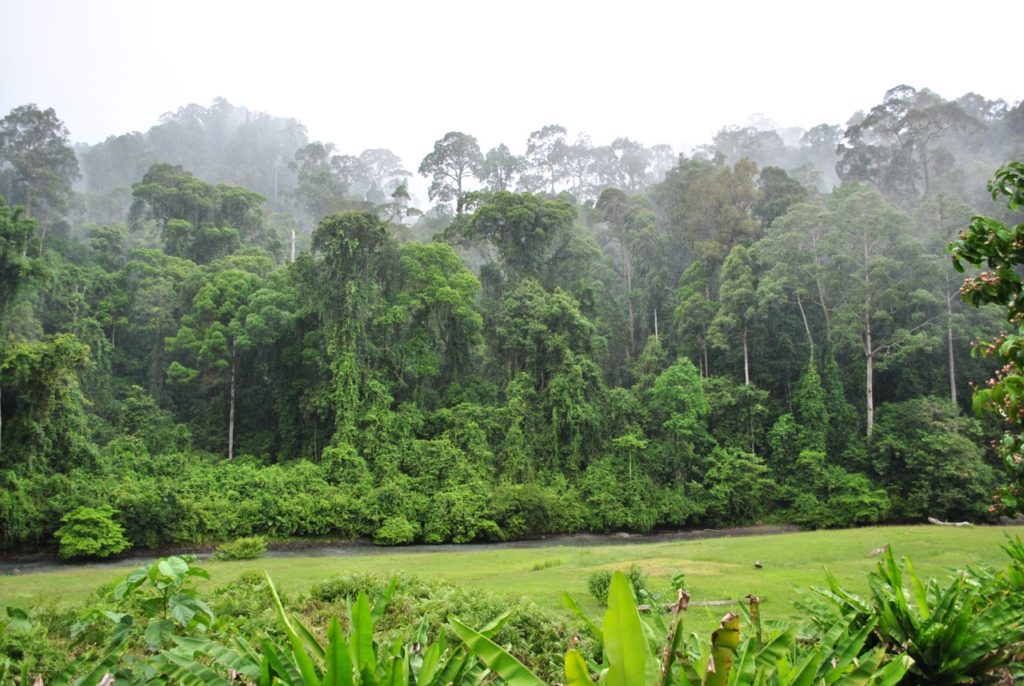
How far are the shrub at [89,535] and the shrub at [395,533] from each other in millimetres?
6374

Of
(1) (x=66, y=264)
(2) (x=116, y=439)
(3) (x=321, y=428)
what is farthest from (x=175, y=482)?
(1) (x=66, y=264)

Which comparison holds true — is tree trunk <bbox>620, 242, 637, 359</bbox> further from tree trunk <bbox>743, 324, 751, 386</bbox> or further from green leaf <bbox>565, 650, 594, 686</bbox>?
green leaf <bbox>565, 650, 594, 686</bbox>

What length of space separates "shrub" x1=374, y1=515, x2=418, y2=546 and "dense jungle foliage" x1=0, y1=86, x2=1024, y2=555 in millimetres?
83

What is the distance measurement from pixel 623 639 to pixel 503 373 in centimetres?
2366

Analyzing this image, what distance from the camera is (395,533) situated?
18.5 metres

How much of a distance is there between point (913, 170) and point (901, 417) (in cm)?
1816

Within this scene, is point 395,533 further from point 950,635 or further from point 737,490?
point 950,635

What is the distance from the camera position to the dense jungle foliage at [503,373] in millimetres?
18625

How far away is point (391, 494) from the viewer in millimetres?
19594

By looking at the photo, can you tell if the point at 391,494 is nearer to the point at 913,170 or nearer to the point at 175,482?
the point at 175,482

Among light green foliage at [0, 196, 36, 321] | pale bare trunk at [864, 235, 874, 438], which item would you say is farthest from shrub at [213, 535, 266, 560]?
pale bare trunk at [864, 235, 874, 438]

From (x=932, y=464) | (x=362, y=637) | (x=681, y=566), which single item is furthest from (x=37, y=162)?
(x=932, y=464)

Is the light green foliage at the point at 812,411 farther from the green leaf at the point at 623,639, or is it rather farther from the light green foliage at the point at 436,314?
the green leaf at the point at 623,639

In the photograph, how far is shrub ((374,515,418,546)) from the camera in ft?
60.4
